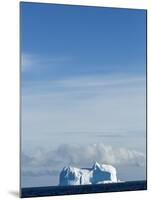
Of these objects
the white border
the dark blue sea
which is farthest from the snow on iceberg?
the white border

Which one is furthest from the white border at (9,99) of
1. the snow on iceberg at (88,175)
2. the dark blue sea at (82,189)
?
the snow on iceberg at (88,175)

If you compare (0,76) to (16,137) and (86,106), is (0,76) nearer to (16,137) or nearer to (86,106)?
(16,137)

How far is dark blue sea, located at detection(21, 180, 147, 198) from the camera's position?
2748mm

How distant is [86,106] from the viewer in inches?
113

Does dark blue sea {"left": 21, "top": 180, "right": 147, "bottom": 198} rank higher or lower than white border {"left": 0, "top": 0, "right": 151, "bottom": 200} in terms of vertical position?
lower

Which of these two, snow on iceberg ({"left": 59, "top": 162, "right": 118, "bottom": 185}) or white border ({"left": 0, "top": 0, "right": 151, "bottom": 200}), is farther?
snow on iceberg ({"left": 59, "top": 162, "right": 118, "bottom": 185})

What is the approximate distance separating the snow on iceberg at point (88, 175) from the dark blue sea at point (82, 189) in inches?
1.0

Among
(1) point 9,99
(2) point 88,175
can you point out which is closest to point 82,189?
(2) point 88,175

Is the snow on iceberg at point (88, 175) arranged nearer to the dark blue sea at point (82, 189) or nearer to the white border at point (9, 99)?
the dark blue sea at point (82, 189)

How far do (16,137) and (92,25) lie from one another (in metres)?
0.75

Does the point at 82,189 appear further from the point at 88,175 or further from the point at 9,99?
the point at 9,99

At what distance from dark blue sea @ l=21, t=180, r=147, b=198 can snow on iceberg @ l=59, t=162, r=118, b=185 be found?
0.03m

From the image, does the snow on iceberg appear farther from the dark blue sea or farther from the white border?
the white border

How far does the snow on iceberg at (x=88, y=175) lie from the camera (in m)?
2.83
